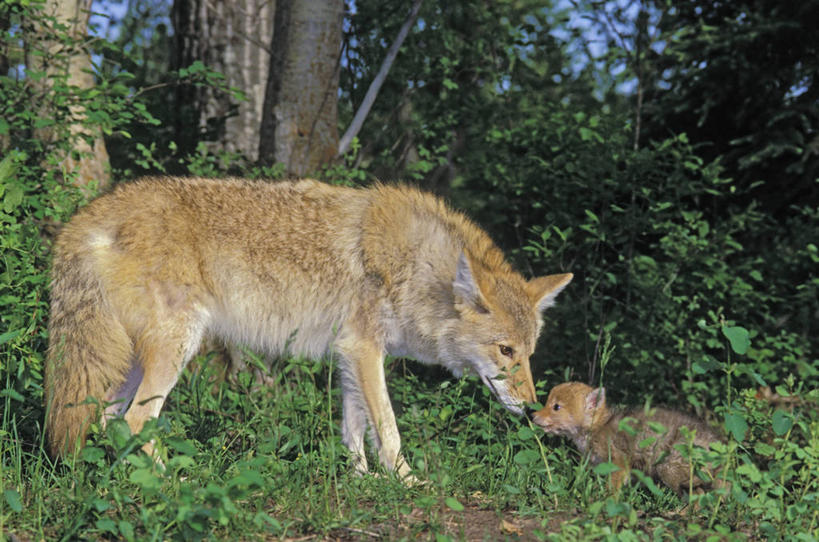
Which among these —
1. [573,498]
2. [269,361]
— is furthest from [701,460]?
[269,361]

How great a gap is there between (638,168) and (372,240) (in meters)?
2.69

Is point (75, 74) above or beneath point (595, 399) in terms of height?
above

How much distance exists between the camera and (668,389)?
278 inches

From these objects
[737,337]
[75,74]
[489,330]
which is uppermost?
[75,74]

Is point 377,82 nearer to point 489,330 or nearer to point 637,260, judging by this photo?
point 637,260

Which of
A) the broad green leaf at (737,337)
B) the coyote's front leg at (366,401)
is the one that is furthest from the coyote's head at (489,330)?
the broad green leaf at (737,337)

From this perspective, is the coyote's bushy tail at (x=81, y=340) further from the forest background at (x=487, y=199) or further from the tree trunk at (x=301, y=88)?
the tree trunk at (x=301, y=88)

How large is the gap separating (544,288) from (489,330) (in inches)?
23.1

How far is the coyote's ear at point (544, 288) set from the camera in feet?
17.5

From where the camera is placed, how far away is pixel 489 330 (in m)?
5.05

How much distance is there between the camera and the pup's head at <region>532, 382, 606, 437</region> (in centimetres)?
500

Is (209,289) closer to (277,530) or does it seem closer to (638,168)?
(277,530)

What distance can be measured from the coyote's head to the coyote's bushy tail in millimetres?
2101

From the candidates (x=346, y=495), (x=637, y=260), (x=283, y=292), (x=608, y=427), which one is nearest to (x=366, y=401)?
(x=283, y=292)
